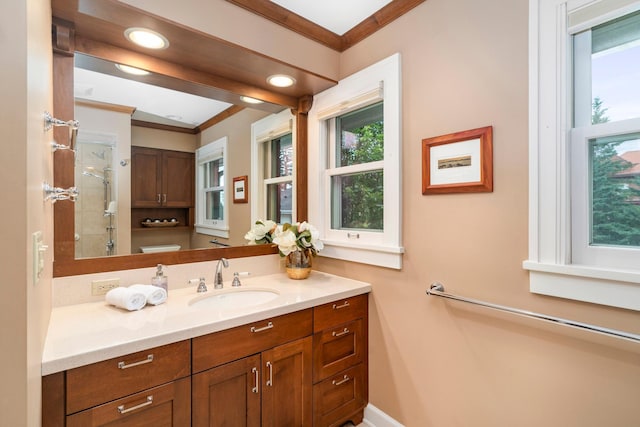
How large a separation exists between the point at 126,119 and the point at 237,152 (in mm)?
655

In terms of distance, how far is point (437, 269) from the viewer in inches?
59.6

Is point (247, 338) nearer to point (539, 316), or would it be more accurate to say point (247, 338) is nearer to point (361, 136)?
point (539, 316)

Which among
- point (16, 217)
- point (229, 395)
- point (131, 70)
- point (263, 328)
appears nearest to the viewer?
point (16, 217)

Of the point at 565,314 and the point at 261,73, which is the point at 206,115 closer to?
the point at 261,73

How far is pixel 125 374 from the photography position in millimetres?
1047

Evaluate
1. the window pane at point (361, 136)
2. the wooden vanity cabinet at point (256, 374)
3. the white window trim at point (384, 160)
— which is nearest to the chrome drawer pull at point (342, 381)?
the wooden vanity cabinet at point (256, 374)

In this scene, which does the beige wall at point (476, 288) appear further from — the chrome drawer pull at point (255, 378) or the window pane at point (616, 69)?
the chrome drawer pull at point (255, 378)

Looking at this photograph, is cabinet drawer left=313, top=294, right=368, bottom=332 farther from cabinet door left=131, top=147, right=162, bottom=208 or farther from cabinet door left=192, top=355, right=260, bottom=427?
cabinet door left=131, top=147, right=162, bottom=208

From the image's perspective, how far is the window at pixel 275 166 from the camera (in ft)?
7.18

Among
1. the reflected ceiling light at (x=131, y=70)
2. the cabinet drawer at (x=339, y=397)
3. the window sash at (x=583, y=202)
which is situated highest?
the reflected ceiling light at (x=131, y=70)

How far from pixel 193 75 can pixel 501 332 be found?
6.85ft

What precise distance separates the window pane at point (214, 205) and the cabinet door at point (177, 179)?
10 cm

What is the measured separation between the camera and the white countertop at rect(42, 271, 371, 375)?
3.22 ft

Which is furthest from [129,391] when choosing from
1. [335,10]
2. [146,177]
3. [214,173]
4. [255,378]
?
[335,10]
